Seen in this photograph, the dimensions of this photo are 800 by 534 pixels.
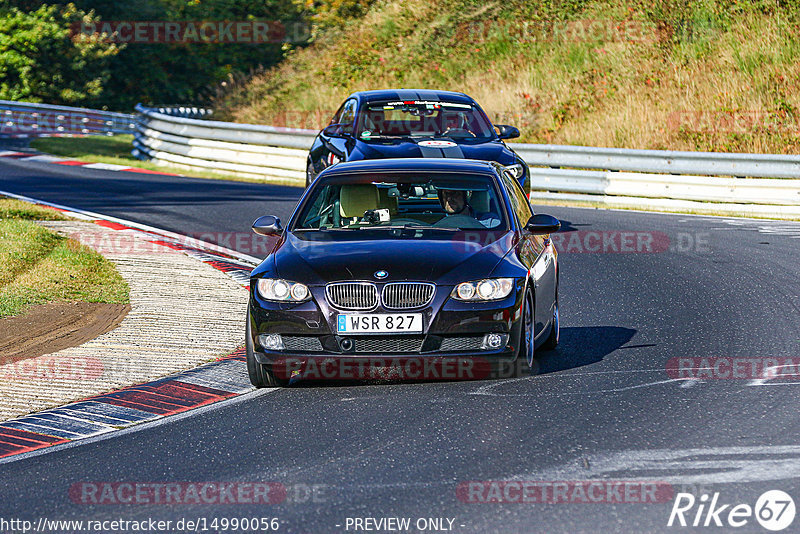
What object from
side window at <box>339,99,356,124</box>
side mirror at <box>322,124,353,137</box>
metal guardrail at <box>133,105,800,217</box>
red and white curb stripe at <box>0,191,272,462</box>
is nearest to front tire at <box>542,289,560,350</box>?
red and white curb stripe at <box>0,191,272,462</box>

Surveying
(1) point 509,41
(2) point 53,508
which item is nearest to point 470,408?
(2) point 53,508

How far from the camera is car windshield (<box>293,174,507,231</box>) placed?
9.04 metres

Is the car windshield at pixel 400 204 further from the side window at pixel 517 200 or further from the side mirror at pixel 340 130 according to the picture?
the side mirror at pixel 340 130

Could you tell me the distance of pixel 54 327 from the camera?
10211 millimetres

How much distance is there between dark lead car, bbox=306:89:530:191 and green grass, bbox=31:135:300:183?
8350 mm

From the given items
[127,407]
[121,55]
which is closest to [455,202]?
[127,407]

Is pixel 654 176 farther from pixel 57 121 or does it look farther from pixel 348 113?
pixel 57 121

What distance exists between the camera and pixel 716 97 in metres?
26.1

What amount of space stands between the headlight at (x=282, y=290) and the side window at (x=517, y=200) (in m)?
1.99

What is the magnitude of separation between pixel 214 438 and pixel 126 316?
3870 millimetres

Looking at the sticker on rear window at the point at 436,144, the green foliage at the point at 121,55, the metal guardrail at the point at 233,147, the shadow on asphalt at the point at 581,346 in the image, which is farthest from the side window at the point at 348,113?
the green foliage at the point at 121,55

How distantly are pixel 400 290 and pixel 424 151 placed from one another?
658cm

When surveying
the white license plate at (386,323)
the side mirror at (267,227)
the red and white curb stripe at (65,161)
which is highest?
the side mirror at (267,227)

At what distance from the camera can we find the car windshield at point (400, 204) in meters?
9.04
